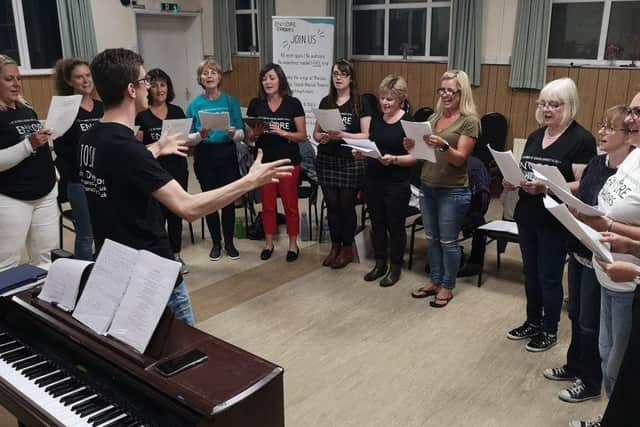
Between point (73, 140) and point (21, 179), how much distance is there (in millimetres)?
568

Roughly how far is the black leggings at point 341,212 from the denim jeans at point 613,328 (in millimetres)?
2058

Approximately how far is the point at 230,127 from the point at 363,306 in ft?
5.49

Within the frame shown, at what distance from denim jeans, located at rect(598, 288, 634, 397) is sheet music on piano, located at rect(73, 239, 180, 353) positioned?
1.58 m

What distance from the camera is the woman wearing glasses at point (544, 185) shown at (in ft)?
8.12

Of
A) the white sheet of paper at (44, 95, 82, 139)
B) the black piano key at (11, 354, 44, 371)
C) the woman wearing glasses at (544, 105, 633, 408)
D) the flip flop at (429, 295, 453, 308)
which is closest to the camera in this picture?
the black piano key at (11, 354, 44, 371)

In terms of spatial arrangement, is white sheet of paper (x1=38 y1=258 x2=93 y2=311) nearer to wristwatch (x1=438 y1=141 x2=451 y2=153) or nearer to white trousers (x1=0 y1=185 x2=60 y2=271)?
white trousers (x1=0 y1=185 x2=60 y2=271)

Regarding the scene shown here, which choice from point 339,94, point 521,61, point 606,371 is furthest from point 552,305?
point 521,61

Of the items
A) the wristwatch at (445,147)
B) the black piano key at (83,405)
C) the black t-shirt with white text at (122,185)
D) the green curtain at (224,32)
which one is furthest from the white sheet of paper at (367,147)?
the green curtain at (224,32)

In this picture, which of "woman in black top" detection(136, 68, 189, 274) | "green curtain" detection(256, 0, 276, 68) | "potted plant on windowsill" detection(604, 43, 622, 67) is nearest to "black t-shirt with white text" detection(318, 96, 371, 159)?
"woman in black top" detection(136, 68, 189, 274)

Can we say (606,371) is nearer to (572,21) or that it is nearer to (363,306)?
(363,306)

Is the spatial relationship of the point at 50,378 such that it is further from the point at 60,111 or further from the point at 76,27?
the point at 76,27

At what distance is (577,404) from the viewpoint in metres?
2.42

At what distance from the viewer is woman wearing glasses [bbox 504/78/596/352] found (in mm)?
2475

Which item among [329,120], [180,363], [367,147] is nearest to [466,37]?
[329,120]
